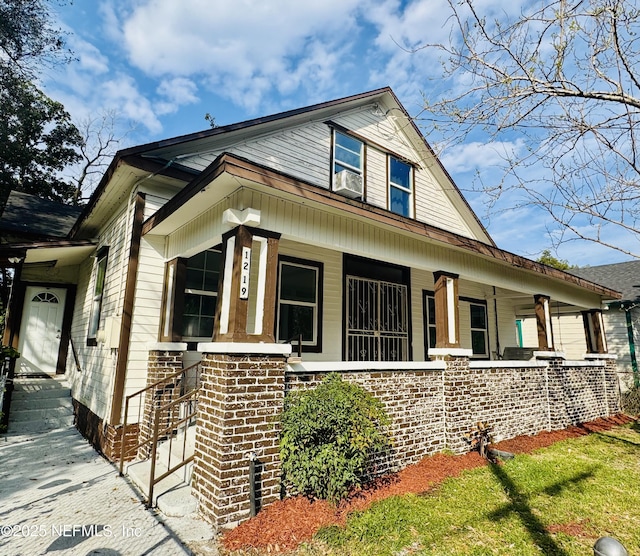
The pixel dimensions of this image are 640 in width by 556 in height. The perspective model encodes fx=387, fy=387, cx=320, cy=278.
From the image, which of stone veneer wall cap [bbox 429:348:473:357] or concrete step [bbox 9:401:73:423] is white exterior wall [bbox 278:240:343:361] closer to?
stone veneer wall cap [bbox 429:348:473:357]

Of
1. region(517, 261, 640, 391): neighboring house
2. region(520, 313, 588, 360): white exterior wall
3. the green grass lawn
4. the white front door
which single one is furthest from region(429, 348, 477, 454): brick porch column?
region(520, 313, 588, 360): white exterior wall

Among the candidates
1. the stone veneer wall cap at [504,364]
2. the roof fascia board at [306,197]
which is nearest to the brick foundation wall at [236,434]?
the roof fascia board at [306,197]

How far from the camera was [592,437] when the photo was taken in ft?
25.4

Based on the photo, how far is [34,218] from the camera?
1048 cm

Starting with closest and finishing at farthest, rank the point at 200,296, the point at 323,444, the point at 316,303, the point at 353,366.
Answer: the point at 323,444 → the point at 353,366 → the point at 200,296 → the point at 316,303

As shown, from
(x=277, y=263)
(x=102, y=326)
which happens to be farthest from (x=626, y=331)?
(x=102, y=326)

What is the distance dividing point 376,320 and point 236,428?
532cm

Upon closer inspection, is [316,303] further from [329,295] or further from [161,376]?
[161,376]

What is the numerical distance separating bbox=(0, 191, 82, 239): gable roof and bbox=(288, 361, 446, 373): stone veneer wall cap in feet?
27.7

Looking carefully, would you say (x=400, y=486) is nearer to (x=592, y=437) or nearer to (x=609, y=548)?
(x=609, y=548)

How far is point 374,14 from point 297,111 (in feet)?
9.79

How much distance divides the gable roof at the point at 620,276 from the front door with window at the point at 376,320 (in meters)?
9.10

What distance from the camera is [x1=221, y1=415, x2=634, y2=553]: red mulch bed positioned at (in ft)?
11.2

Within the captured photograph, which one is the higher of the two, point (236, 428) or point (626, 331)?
point (626, 331)
